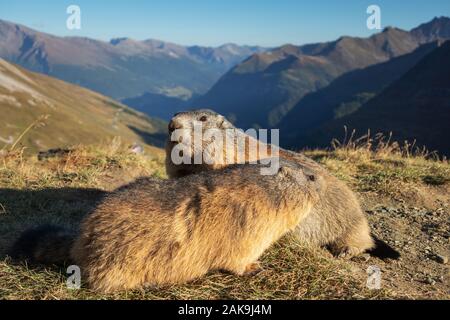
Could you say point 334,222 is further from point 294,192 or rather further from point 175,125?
point 175,125

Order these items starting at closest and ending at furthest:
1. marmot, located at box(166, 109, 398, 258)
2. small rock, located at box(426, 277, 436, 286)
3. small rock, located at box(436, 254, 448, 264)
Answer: small rock, located at box(426, 277, 436, 286), marmot, located at box(166, 109, 398, 258), small rock, located at box(436, 254, 448, 264)

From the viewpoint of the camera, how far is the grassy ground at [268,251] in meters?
5.80

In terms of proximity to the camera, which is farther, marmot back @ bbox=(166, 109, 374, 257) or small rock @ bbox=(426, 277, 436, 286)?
marmot back @ bbox=(166, 109, 374, 257)

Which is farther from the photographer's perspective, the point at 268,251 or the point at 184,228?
the point at 268,251

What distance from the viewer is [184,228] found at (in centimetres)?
580

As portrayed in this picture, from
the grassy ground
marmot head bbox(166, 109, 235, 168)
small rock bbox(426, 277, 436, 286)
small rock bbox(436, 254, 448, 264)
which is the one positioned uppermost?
marmot head bbox(166, 109, 235, 168)

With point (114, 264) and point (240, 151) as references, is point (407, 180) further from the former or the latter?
point (114, 264)

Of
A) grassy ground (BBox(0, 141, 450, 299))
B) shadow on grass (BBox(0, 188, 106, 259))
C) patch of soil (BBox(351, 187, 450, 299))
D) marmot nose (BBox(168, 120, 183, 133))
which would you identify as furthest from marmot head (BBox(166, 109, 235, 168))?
patch of soil (BBox(351, 187, 450, 299))

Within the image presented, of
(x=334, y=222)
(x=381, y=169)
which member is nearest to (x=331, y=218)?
(x=334, y=222)

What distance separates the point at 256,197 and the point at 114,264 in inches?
82.0

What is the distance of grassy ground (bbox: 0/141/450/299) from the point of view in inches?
228

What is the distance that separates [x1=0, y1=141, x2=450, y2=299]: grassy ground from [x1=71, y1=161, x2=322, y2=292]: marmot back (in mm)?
250

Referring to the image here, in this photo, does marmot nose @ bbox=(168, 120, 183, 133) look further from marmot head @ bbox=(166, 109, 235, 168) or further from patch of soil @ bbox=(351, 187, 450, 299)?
patch of soil @ bbox=(351, 187, 450, 299)

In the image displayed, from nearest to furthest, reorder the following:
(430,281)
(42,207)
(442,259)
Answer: (430,281) → (442,259) → (42,207)
